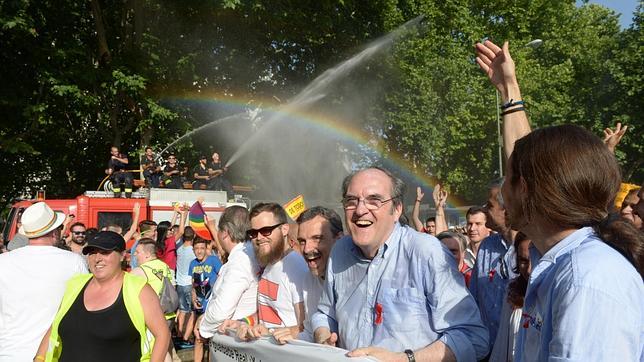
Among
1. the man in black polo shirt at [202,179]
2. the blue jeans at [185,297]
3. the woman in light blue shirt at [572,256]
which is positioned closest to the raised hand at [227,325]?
the woman in light blue shirt at [572,256]

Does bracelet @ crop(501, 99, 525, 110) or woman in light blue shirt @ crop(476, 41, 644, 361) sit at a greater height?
bracelet @ crop(501, 99, 525, 110)

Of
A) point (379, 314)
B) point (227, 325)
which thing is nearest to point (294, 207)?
point (227, 325)

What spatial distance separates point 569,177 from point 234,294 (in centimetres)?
308

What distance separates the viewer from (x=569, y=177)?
173 centimetres

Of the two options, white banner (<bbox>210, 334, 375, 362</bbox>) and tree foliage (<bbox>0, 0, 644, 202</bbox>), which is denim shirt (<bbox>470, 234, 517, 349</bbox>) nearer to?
white banner (<bbox>210, 334, 375, 362</bbox>)

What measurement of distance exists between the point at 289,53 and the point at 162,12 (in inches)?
216

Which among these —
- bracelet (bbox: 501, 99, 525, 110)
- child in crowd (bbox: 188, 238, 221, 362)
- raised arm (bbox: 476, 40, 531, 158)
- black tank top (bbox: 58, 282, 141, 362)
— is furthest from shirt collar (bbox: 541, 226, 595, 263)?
child in crowd (bbox: 188, 238, 221, 362)

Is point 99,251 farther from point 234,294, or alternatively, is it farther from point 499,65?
point 499,65

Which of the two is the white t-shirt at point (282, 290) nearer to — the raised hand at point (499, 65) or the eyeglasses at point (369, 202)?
the eyeglasses at point (369, 202)

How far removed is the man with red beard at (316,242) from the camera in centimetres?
385

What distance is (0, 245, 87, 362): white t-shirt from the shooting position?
4.34 metres

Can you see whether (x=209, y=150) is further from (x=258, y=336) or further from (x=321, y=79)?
(x=258, y=336)

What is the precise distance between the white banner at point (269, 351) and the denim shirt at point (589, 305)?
1.04m

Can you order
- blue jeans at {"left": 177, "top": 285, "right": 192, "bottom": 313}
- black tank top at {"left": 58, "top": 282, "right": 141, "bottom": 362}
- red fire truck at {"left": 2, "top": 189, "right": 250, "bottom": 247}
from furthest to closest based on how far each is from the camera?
red fire truck at {"left": 2, "top": 189, "right": 250, "bottom": 247} < blue jeans at {"left": 177, "top": 285, "right": 192, "bottom": 313} < black tank top at {"left": 58, "top": 282, "right": 141, "bottom": 362}
